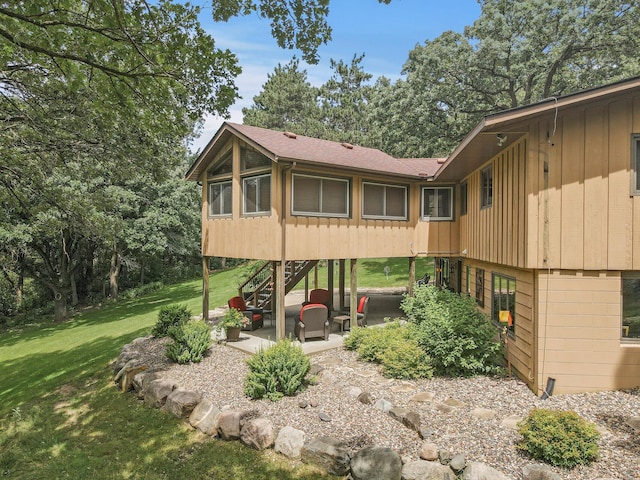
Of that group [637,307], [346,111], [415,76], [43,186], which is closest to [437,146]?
[415,76]

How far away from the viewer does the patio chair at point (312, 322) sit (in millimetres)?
10703

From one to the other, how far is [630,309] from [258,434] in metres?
6.77

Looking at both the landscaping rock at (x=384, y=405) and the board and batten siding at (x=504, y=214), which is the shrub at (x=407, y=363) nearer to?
the landscaping rock at (x=384, y=405)

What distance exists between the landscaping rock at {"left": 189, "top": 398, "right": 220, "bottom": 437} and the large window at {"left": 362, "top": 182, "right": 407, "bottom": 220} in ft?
22.7

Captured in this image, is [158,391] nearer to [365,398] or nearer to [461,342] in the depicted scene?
[365,398]

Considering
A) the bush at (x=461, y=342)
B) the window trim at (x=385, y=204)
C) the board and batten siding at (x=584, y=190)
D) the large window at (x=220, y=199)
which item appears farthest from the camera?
the large window at (x=220, y=199)

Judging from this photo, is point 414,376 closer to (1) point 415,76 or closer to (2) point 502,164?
(2) point 502,164

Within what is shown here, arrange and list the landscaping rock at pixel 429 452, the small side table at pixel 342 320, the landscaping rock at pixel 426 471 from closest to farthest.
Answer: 1. the landscaping rock at pixel 426 471
2. the landscaping rock at pixel 429 452
3. the small side table at pixel 342 320

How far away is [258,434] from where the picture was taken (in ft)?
20.5

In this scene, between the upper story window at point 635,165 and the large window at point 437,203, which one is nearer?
the upper story window at point 635,165

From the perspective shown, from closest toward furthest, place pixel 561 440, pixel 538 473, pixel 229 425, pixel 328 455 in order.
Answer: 1. pixel 538 473
2. pixel 561 440
3. pixel 328 455
4. pixel 229 425

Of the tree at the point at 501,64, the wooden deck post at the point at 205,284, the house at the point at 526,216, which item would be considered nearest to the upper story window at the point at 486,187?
the house at the point at 526,216

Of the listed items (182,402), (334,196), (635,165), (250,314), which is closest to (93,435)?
(182,402)

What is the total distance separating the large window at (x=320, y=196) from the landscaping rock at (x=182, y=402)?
5033 mm
